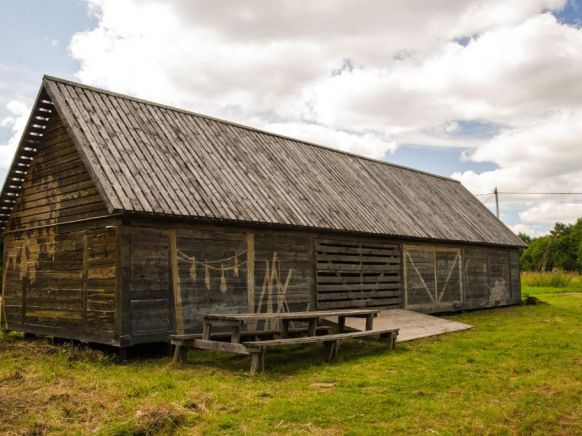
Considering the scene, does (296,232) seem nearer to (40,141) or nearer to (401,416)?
(40,141)

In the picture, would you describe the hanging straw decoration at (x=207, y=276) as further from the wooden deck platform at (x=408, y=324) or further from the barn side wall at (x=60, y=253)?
the wooden deck platform at (x=408, y=324)

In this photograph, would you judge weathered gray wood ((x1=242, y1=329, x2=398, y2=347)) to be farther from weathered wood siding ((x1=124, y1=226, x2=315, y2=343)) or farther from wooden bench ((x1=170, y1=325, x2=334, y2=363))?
weathered wood siding ((x1=124, y1=226, x2=315, y2=343))

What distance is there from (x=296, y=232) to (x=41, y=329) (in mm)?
6661

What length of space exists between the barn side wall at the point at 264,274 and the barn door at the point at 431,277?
3cm

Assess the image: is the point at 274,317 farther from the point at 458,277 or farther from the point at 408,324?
the point at 458,277

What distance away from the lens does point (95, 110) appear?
13211mm

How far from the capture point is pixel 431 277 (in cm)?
1903

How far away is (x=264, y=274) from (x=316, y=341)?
358 cm

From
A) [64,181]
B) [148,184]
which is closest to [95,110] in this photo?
[64,181]

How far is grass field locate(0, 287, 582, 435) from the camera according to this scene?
6285 mm

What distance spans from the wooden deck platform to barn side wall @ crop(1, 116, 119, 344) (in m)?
5.05

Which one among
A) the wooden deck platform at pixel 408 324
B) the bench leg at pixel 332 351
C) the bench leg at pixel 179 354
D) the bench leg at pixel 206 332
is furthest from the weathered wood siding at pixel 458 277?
the bench leg at pixel 179 354

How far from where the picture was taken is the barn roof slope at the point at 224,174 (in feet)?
38.5

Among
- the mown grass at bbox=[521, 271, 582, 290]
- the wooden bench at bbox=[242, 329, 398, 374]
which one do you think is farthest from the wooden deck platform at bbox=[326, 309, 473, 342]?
the mown grass at bbox=[521, 271, 582, 290]
